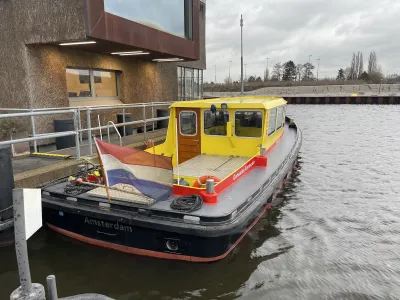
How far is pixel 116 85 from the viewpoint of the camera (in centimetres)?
1317

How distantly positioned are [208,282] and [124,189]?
177cm

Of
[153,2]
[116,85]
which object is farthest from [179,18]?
[116,85]

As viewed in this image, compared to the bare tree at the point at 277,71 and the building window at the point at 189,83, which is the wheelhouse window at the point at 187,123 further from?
the bare tree at the point at 277,71

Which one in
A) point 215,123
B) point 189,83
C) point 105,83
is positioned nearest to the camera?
point 215,123

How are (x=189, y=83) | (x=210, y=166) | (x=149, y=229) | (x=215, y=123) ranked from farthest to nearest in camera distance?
(x=189, y=83), (x=215, y=123), (x=210, y=166), (x=149, y=229)

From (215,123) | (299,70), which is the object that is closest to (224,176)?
(215,123)

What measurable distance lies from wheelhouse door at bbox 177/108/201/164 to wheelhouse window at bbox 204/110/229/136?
205 mm

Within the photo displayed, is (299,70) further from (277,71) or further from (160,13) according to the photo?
(160,13)

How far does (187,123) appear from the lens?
743cm

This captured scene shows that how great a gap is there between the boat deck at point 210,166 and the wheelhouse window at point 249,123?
577 mm

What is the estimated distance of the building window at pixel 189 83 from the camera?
1858cm

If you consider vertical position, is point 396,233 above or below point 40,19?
below

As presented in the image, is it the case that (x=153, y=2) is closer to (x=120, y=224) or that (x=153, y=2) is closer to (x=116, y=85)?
(x=116, y=85)

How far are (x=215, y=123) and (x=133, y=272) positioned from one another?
12.6 ft
